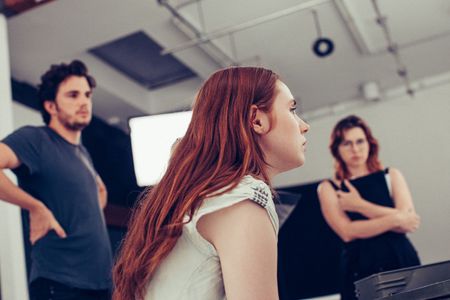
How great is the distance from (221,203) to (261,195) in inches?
2.5

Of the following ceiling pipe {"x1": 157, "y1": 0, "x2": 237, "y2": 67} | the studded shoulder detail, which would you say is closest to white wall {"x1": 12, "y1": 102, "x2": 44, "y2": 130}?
ceiling pipe {"x1": 157, "y1": 0, "x2": 237, "y2": 67}

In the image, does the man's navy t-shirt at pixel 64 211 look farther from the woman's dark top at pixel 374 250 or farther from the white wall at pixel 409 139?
the white wall at pixel 409 139

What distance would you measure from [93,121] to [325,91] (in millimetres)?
2429

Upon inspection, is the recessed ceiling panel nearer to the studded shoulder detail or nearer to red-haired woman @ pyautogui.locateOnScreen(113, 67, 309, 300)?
red-haired woman @ pyautogui.locateOnScreen(113, 67, 309, 300)

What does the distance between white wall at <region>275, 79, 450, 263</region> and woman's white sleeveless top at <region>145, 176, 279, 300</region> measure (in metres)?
3.51

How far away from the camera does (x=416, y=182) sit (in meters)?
4.89

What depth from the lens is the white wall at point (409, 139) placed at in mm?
4791

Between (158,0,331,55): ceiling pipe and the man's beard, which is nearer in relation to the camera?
the man's beard

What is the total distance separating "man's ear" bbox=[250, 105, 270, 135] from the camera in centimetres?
97

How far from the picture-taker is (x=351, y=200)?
2.17 metres

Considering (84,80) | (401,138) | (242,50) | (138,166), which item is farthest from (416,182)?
(84,80)

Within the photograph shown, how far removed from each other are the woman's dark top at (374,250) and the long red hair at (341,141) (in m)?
0.14

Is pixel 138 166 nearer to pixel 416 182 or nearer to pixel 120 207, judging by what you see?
pixel 120 207

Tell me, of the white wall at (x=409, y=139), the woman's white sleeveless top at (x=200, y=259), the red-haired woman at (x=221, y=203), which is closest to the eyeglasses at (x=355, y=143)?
the red-haired woman at (x=221, y=203)
